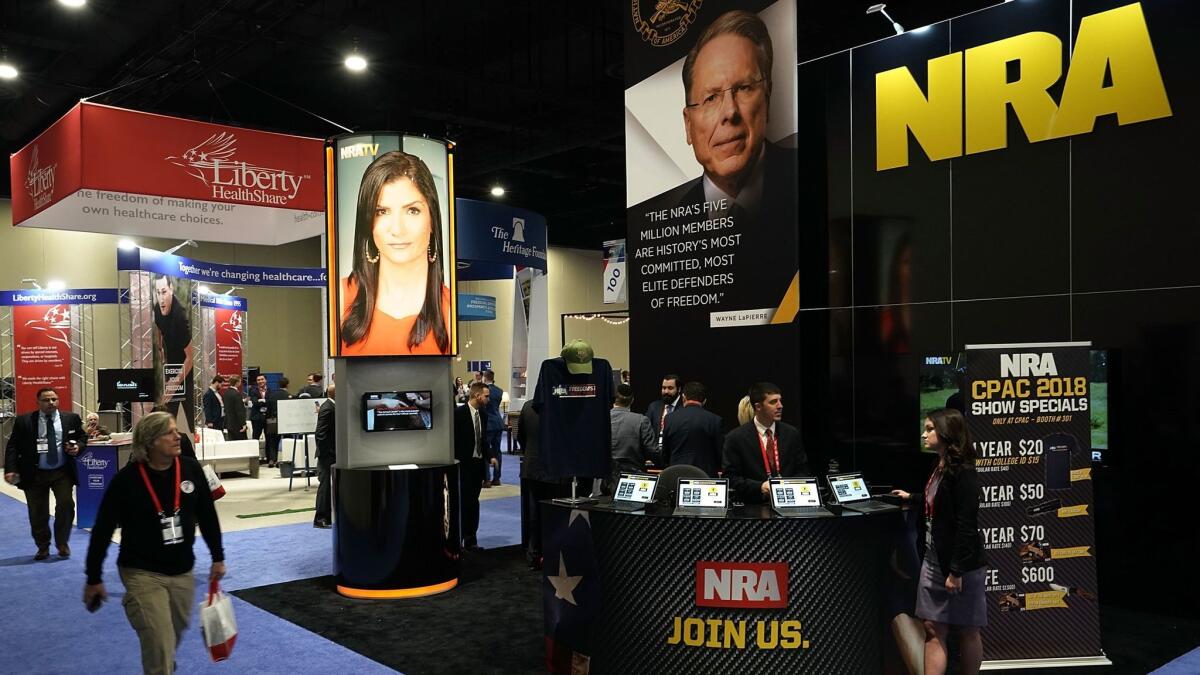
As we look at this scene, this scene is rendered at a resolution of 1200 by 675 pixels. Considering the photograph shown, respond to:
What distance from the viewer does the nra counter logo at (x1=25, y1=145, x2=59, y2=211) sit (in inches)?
310

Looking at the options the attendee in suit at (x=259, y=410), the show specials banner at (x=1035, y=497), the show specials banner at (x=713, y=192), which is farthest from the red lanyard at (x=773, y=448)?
the attendee in suit at (x=259, y=410)

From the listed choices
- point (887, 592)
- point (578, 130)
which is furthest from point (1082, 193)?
point (578, 130)

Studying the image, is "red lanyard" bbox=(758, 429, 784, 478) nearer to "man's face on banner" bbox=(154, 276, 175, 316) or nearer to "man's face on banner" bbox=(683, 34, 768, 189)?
"man's face on banner" bbox=(683, 34, 768, 189)

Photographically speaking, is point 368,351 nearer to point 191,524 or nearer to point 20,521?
point 191,524

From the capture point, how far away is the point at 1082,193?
5617 mm

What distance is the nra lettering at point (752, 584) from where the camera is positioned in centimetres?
355

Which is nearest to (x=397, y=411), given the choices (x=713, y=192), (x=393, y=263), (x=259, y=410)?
(x=393, y=263)

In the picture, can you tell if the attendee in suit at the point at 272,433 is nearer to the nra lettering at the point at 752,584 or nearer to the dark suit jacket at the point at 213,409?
the dark suit jacket at the point at 213,409

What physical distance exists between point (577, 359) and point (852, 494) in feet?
7.24

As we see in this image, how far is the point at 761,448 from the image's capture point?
4.47 metres

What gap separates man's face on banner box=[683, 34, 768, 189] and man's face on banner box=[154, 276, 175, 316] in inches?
328

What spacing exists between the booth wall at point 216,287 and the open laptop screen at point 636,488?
13.5 meters

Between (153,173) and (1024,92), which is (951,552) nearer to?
(1024,92)

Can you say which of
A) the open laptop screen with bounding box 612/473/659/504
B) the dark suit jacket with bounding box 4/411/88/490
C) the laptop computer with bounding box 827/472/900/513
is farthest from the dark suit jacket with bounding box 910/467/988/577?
the dark suit jacket with bounding box 4/411/88/490
